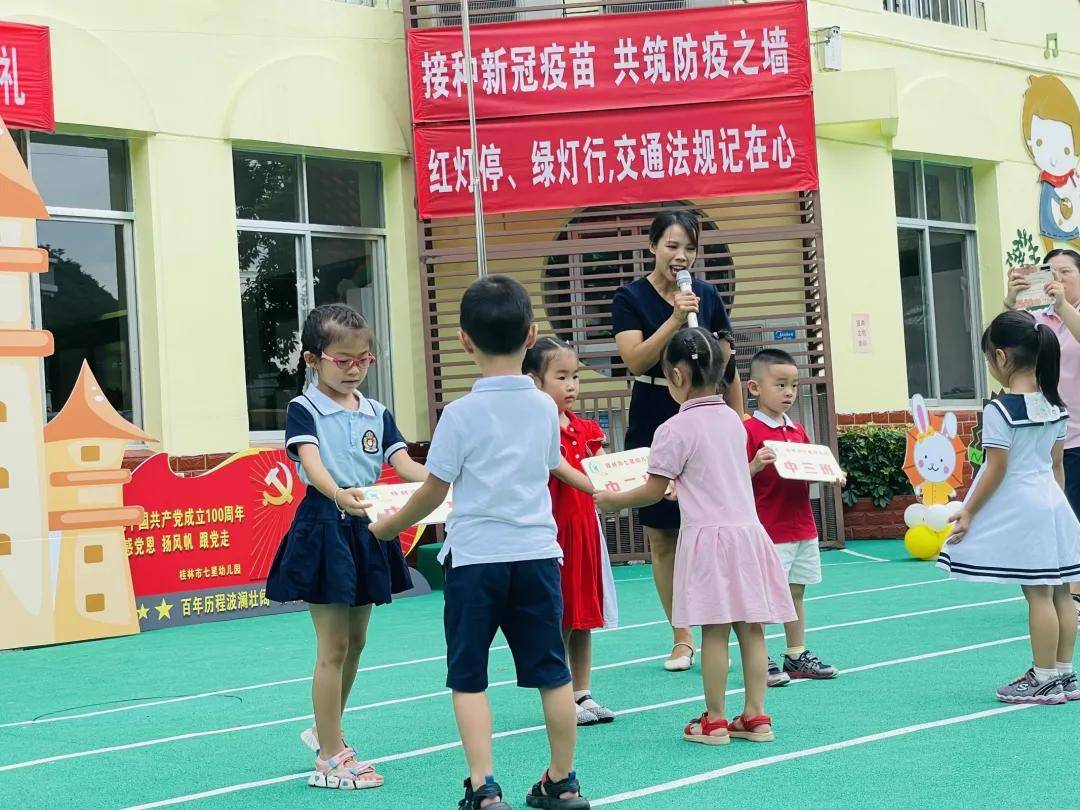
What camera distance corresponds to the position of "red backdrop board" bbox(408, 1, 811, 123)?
11977 millimetres

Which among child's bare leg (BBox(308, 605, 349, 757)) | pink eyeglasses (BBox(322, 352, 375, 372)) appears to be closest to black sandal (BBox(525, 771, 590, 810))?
child's bare leg (BBox(308, 605, 349, 757))

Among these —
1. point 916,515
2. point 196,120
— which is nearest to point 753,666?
point 916,515

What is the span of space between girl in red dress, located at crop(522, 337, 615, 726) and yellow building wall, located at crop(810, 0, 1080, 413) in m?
8.57

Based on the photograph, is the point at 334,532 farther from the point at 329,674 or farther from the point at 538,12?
the point at 538,12

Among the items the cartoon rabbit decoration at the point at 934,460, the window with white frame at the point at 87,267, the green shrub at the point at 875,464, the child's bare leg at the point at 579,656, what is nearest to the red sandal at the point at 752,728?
the child's bare leg at the point at 579,656

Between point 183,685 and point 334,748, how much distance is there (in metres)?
2.68

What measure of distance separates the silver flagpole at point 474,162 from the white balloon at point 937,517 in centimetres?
399

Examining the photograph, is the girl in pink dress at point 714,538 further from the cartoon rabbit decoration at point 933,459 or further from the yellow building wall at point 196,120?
the cartoon rabbit decoration at point 933,459

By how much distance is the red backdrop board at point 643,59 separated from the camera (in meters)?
12.0

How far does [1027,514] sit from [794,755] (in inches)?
57.8

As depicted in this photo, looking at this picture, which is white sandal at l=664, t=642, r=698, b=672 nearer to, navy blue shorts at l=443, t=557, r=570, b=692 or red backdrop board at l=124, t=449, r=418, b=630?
navy blue shorts at l=443, t=557, r=570, b=692

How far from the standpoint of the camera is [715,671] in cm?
471

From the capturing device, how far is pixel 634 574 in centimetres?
1127

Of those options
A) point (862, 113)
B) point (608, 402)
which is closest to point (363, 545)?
point (608, 402)
